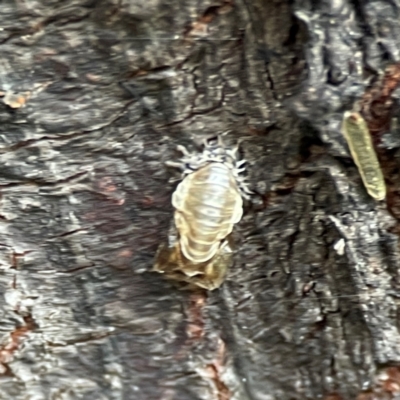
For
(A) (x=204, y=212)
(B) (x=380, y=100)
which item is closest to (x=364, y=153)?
(B) (x=380, y=100)

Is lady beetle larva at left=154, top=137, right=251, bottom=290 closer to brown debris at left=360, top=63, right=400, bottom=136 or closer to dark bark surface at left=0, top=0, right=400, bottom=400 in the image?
dark bark surface at left=0, top=0, right=400, bottom=400

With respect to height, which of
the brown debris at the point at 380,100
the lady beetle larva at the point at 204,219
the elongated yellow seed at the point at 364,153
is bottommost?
the lady beetle larva at the point at 204,219

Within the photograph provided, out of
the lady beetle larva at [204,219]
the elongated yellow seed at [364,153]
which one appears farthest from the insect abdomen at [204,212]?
the elongated yellow seed at [364,153]

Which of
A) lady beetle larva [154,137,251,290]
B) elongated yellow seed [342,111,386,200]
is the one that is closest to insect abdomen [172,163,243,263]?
lady beetle larva [154,137,251,290]

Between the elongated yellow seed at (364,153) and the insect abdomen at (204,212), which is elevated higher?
the elongated yellow seed at (364,153)

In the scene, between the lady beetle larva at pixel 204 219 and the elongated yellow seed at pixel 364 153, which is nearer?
the elongated yellow seed at pixel 364 153

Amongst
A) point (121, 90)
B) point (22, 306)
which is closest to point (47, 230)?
point (22, 306)

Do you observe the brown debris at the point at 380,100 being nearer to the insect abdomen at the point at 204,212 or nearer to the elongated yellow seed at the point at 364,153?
the elongated yellow seed at the point at 364,153

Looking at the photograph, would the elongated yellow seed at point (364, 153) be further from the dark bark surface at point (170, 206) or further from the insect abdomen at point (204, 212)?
the insect abdomen at point (204, 212)
